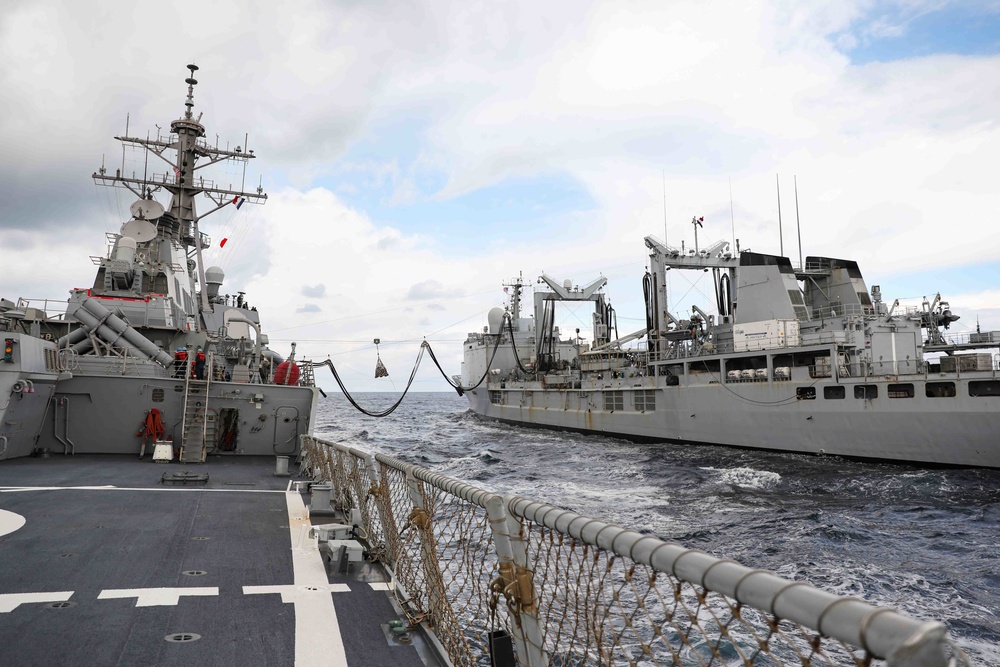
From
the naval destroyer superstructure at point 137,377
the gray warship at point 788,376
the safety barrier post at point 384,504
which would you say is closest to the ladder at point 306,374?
the naval destroyer superstructure at point 137,377

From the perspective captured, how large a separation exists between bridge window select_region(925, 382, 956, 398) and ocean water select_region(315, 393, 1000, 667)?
2427 mm

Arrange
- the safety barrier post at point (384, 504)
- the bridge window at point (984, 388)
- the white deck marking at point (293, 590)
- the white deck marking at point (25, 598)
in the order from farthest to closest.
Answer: the bridge window at point (984, 388) < the safety barrier post at point (384, 504) < the white deck marking at point (293, 590) < the white deck marking at point (25, 598)

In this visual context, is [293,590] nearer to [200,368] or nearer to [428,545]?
[428,545]

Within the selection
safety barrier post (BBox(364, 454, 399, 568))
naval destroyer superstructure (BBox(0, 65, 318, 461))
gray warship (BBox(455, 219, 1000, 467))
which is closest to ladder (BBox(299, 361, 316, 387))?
naval destroyer superstructure (BBox(0, 65, 318, 461))

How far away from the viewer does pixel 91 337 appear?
14.9 metres

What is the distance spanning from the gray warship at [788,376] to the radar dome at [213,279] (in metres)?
12.4

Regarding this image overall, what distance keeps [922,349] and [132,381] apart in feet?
94.7

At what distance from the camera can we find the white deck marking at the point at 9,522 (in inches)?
264

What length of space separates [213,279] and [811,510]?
2208 cm

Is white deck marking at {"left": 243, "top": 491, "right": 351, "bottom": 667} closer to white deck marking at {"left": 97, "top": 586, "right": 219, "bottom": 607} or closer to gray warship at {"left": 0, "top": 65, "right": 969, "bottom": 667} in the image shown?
gray warship at {"left": 0, "top": 65, "right": 969, "bottom": 667}

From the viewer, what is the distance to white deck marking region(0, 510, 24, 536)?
6699mm

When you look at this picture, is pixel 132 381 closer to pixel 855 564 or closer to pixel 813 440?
pixel 855 564

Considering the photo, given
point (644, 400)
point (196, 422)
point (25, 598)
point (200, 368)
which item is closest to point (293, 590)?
point (25, 598)

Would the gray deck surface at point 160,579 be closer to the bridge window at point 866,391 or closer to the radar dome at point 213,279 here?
the radar dome at point 213,279
